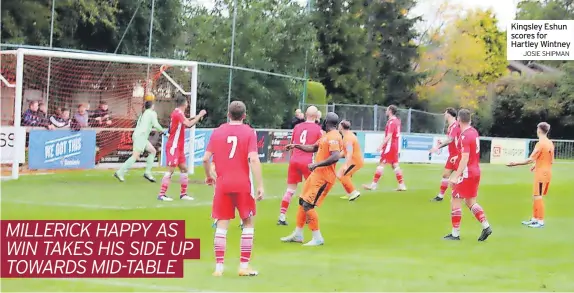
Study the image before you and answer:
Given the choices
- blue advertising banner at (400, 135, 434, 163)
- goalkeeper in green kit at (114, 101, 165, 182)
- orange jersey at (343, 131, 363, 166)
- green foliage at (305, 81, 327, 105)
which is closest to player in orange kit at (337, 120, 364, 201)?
orange jersey at (343, 131, 363, 166)

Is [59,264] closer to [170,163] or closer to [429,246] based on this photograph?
[429,246]

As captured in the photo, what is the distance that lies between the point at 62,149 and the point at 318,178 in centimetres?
1278

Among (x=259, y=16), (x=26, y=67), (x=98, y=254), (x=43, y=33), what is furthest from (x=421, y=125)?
(x=98, y=254)

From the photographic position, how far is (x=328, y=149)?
13281mm

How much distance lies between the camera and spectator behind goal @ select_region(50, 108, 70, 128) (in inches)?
973

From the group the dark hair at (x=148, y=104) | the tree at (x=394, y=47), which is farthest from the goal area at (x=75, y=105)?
the tree at (x=394, y=47)

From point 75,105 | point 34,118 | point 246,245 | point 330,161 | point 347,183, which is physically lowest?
point 246,245

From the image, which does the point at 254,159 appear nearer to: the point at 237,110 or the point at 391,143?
the point at 237,110

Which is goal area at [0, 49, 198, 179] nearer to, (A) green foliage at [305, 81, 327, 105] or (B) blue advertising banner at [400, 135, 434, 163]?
(B) blue advertising banner at [400, 135, 434, 163]

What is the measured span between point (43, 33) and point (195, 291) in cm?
2462

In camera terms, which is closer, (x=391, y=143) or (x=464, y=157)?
(x=464, y=157)

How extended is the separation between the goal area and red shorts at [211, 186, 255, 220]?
38.8 feet

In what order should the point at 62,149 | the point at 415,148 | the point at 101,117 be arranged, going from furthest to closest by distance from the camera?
the point at 415,148
the point at 101,117
the point at 62,149

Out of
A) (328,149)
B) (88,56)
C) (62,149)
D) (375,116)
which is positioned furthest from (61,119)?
(375,116)
